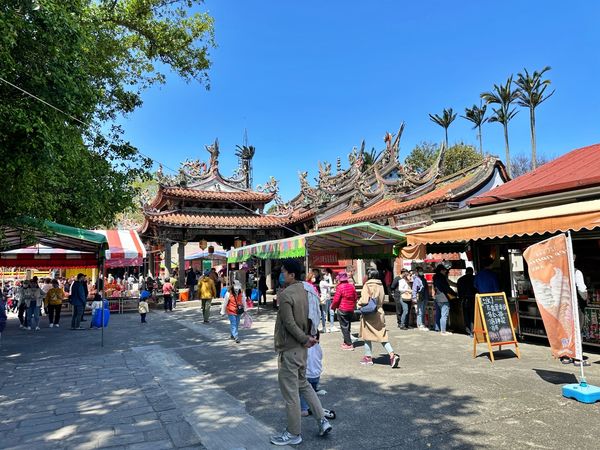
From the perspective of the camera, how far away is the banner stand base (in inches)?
198

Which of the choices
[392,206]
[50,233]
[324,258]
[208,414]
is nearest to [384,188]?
[392,206]

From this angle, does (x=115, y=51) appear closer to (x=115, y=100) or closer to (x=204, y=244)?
(x=115, y=100)

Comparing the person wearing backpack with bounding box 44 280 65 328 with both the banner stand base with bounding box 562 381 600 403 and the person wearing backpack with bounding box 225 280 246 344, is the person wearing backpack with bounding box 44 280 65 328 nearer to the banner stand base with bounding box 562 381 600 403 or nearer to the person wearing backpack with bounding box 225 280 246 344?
the person wearing backpack with bounding box 225 280 246 344

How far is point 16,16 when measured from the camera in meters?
6.58

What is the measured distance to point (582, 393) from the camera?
507 centimetres

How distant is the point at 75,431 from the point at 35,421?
30.9 inches

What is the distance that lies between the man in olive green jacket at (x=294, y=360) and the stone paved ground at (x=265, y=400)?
0.74 ft

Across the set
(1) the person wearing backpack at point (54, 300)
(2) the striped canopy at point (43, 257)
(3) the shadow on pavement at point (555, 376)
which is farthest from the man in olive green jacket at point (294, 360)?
(2) the striped canopy at point (43, 257)

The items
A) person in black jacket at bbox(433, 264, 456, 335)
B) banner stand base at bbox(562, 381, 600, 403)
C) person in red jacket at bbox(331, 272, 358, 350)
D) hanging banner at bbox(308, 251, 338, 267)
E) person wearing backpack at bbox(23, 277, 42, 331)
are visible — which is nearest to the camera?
banner stand base at bbox(562, 381, 600, 403)

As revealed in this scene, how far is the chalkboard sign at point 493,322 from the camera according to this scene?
7.52m

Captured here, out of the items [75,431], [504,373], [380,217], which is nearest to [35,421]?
[75,431]

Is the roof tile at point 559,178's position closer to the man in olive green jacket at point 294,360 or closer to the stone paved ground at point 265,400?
the stone paved ground at point 265,400

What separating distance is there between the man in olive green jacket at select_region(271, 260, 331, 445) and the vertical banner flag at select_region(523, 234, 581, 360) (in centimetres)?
370

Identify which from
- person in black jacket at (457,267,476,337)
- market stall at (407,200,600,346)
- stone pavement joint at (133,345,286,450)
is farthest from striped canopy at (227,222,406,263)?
stone pavement joint at (133,345,286,450)
